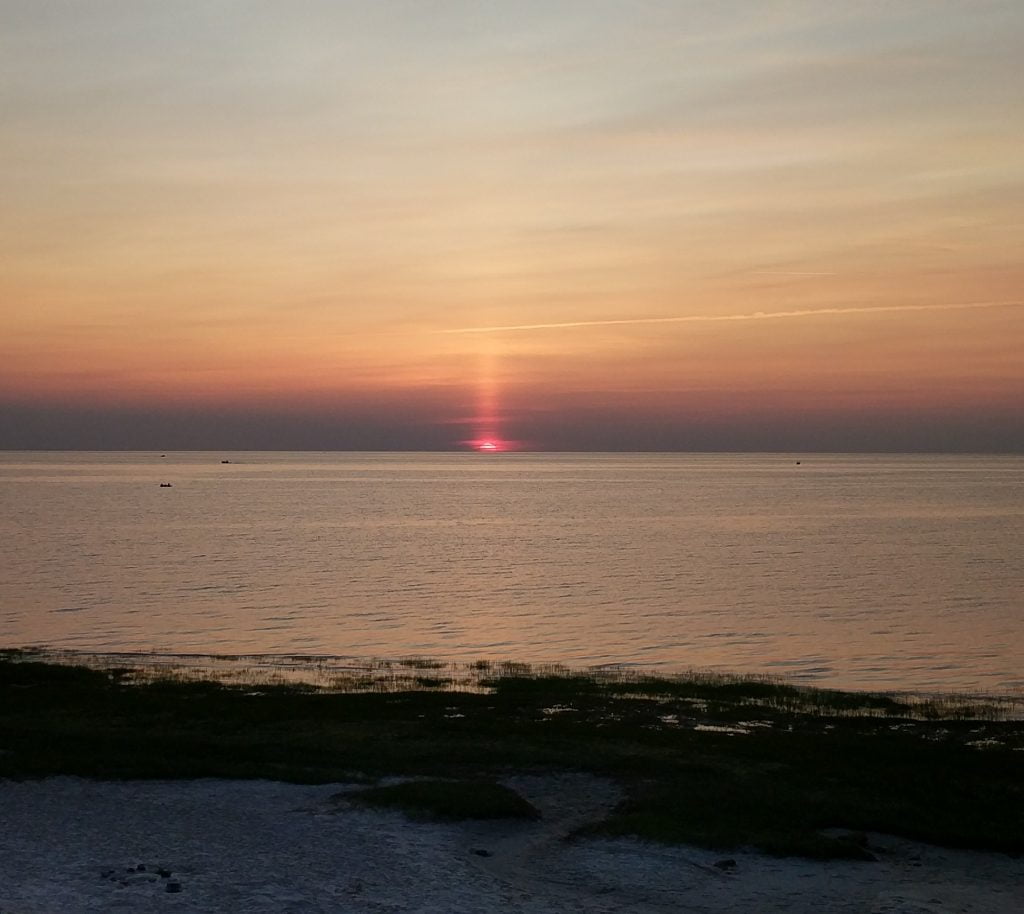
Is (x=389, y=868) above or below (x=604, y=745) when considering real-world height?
above

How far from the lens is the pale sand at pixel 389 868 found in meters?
15.6

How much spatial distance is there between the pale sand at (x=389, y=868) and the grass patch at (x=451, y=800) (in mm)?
429

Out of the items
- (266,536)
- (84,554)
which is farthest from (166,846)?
(266,536)

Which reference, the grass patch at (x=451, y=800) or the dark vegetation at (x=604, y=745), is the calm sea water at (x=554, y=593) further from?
the grass patch at (x=451, y=800)

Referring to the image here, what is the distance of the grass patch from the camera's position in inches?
802

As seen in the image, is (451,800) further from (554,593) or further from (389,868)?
(554,593)

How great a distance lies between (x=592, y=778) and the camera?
77.3 feet

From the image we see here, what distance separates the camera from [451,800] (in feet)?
68.4

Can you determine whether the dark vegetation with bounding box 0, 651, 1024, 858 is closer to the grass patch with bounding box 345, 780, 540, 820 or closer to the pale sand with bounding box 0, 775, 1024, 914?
the grass patch with bounding box 345, 780, 540, 820

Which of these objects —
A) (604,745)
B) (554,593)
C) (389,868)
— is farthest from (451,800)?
(554,593)

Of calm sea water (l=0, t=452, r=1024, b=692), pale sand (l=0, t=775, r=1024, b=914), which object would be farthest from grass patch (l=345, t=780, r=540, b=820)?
calm sea water (l=0, t=452, r=1024, b=692)

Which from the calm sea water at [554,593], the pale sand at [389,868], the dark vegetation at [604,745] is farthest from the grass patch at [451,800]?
the calm sea water at [554,593]

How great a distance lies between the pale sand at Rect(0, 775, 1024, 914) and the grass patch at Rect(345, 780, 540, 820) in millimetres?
429

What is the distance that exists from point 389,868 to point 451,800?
3801 mm
